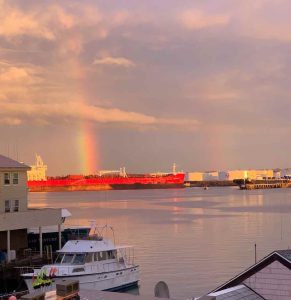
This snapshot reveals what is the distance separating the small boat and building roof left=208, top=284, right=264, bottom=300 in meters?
14.6

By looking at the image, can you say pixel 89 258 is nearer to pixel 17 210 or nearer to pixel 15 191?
pixel 17 210

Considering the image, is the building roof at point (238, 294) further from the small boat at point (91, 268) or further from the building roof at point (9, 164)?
the building roof at point (9, 164)

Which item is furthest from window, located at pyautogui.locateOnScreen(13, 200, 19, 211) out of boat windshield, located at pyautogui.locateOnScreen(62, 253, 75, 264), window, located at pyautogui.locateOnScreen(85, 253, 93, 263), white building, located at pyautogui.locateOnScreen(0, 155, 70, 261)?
window, located at pyautogui.locateOnScreen(85, 253, 93, 263)

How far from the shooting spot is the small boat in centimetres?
3074

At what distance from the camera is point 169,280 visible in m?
39.1

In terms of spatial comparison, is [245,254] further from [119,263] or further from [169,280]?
[119,263]

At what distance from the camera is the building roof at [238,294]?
15711mm

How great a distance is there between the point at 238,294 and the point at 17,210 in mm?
24388

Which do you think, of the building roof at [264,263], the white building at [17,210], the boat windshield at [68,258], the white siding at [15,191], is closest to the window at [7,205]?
the white building at [17,210]

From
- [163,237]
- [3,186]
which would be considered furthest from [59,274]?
[163,237]

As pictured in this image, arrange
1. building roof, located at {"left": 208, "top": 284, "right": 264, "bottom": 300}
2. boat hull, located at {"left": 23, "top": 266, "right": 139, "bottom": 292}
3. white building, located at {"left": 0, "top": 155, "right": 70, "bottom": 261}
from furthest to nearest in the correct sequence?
white building, located at {"left": 0, "top": 155, "right": 70, "bottom": 261}, boat hull, located at {"left": 23, "top": 266, "right": 139, "bottom": 292}, building roof, located at {"left": 208, "top": 284, "right": 264, "bottom": 300}

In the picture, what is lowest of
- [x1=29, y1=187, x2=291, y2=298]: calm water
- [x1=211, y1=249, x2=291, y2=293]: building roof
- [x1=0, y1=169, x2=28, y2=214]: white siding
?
[x1=29, y1=187, x2=291, y2=298]: calm water

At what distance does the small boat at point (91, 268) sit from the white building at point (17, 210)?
13.1 ft

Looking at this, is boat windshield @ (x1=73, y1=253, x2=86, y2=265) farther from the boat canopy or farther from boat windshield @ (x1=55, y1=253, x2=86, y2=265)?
the boat canopy
